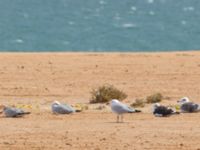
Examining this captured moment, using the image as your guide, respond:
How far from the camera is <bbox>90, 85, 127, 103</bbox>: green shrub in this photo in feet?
87.5

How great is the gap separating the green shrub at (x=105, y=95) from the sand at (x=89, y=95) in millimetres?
252

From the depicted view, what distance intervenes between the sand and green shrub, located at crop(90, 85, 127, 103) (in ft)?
0.83

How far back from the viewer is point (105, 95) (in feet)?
87.7

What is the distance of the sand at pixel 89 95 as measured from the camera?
2048 cm

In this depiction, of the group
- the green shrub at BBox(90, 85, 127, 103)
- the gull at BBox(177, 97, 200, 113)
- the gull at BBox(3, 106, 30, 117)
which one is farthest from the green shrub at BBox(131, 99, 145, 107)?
the gull at BBox(3, 106, 30, 117)

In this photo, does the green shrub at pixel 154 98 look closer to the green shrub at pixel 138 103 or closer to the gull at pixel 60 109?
the green shrub at pixel 138 103

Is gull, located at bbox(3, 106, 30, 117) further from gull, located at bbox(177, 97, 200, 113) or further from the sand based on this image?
gull, located at bbox(177, 97, 200, 113)

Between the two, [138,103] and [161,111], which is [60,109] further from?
[138,103]

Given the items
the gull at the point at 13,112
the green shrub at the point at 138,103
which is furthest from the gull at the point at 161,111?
the gull at the point at 13,112
